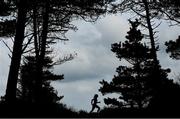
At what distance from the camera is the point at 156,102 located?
17.5m

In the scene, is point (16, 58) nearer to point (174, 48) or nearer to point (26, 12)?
point (26, 12)

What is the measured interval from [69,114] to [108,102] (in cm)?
2115

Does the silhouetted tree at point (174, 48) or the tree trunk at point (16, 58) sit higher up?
the silhouetted tree at point (174, 48)

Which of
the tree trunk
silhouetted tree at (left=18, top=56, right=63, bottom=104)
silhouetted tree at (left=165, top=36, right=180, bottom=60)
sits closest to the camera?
the tree trunk

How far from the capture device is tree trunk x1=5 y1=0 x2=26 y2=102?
56.3ft

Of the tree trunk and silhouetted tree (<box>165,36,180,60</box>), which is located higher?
silhouetted tree (<box>165,36,180,60</box>)

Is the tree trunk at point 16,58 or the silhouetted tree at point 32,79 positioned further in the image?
the silhouetted tree at point 32,79

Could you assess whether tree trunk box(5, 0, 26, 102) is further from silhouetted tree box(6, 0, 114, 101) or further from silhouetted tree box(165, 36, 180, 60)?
silhouetted tree box(165, 36, 180, 60)

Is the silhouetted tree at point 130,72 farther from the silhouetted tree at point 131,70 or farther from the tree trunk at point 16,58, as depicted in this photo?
the tree trunk at point 16,58

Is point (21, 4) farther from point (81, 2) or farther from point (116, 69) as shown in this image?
point (116, 69)

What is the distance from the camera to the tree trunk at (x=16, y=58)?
56.3 ft

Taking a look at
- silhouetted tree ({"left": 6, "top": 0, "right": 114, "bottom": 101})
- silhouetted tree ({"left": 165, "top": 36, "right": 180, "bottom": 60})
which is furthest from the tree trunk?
silhouetted tree ({"left": 165, "top": 36, "right": 180, "bottom": 60})

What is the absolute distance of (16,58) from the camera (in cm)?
1764

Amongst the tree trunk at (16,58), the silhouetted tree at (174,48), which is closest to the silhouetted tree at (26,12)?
the tree trunk at (16,58)
